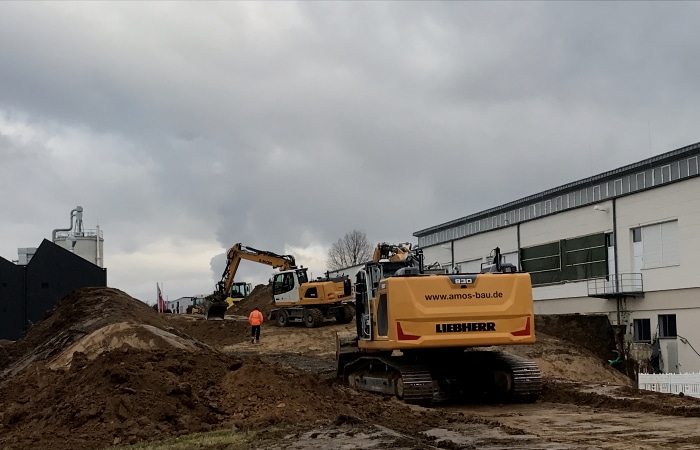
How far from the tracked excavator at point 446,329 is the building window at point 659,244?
19.9 metres

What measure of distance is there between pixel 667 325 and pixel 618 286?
3075mm

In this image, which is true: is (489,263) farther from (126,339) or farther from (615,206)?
(615,206)

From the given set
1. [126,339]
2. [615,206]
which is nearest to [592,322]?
[615,206]

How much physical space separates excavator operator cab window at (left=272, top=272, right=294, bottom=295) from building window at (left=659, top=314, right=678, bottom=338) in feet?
56.0

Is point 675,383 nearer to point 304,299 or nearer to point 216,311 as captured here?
point 304,299

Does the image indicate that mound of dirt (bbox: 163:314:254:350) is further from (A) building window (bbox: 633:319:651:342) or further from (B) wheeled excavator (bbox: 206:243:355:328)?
(A) building window (bbox: 633:319:651:342)

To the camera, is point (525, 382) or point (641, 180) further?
point (641, 180)

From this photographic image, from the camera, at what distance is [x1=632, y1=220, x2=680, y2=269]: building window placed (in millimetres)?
33125

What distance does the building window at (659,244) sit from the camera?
3312 cm

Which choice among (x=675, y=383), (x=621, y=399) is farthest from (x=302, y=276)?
(x=621, y=399)

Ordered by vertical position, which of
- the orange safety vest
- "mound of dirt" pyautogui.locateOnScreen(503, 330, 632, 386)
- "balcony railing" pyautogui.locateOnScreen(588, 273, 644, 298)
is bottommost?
"mound of dirt" pyautogui.locateOnScreen(503, 330, 632, 386)

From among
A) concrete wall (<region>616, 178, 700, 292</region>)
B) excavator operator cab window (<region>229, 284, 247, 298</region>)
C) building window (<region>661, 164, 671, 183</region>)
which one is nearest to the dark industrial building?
concrete wall (<region>616, 178, 700, 292</region>)

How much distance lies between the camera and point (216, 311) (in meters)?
40.4

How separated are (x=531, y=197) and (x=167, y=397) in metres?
35.1
